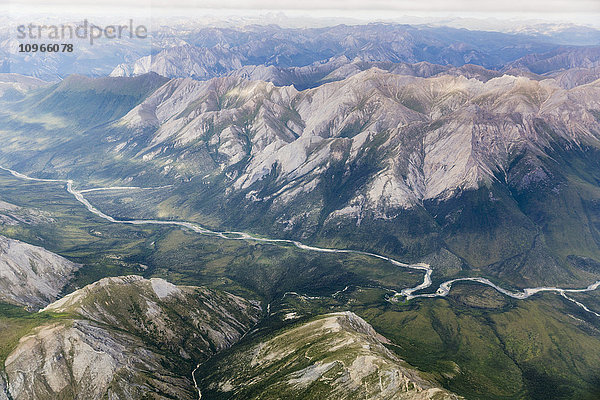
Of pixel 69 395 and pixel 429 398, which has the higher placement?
pixel 429 398

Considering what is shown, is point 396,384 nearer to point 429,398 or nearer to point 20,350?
point 429,398

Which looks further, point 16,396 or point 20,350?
point 20,350

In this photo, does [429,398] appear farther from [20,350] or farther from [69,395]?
[20,350]

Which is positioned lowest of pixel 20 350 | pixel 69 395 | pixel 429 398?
pixel 69 395

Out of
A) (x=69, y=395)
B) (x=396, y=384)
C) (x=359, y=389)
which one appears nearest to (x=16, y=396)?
(x=69, y=395)

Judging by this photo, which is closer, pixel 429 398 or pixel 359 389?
pixel 429 398

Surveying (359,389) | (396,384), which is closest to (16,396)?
(359,389)

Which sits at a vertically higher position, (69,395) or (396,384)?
(396,384)

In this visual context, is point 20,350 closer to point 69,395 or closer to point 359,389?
point 69,395
